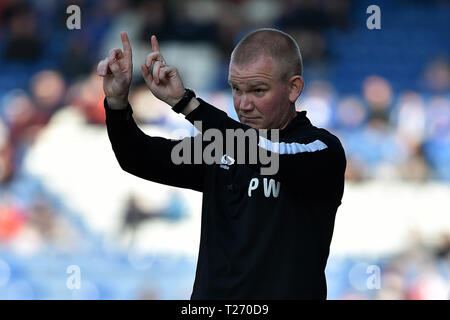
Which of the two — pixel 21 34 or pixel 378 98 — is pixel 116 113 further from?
pixel 21 34

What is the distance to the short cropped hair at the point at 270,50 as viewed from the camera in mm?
2295

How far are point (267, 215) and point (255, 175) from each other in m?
0.13

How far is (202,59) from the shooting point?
7379mm

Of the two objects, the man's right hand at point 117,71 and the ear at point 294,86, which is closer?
the man's right hand at point 117,71

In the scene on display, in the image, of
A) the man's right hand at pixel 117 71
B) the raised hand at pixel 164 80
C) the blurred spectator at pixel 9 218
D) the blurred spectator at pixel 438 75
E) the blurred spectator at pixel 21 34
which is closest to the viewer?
the raised hand at pixel 164 80

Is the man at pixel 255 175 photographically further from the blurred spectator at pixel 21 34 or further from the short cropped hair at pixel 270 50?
the blurred spectator at pixel 21 34

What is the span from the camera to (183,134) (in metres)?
6.64

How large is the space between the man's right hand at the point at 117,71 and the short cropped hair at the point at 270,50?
1.08 feet

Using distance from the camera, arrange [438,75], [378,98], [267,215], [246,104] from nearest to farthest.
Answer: [267,215], [246,104], [378,98], [438,75]

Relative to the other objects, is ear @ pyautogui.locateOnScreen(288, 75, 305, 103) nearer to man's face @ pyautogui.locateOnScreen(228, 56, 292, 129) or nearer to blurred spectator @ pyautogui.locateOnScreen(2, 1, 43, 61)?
man's face @ pyautogui.locateOnScreen(228, 56, 292, 129)

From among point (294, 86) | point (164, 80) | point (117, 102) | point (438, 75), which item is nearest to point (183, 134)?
point (438, 75)

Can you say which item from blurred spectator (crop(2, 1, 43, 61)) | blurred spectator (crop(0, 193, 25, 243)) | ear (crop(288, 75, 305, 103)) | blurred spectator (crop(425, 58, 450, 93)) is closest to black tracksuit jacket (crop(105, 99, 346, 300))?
ear (crop(288, 75, 305, 103))

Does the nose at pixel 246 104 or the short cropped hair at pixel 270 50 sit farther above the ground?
the short cropped hair at pixel 270 50

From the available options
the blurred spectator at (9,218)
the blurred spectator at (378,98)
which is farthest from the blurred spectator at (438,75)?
the blurred spectator at (9,218)
